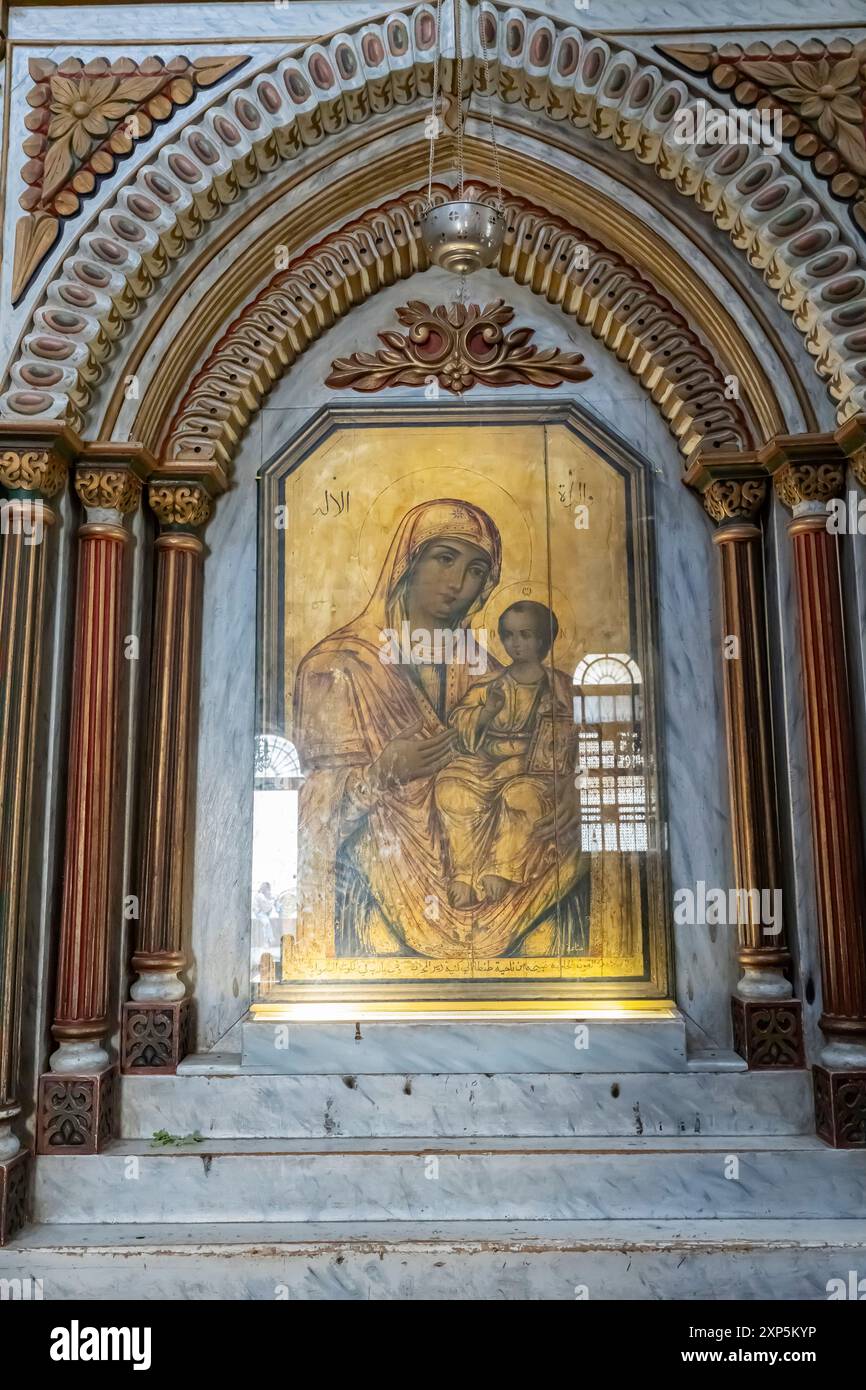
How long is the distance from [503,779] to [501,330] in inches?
88.2

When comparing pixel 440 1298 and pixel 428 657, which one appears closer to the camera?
pixel 440 1298

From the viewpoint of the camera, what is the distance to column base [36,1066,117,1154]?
14.7ft

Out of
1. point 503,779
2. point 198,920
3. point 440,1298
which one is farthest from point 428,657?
point 440,1298

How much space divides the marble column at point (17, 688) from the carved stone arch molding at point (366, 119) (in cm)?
24

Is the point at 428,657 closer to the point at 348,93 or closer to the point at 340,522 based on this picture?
the point at 340,522

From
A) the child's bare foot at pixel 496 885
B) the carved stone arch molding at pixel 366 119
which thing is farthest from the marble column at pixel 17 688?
the child's bare foot at pixel 496 885

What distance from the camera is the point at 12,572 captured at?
4648 millimetres

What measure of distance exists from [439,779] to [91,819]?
157cm

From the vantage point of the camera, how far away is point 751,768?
16.3 ft

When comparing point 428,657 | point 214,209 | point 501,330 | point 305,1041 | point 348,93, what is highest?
point 348,93

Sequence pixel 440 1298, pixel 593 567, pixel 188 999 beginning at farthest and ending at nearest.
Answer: pixel 593 567, pixel 188 999, pixel 440 1298

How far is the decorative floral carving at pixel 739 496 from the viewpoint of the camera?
200 inches

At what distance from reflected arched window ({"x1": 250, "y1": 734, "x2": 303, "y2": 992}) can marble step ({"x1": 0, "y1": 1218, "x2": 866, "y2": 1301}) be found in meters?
1.23

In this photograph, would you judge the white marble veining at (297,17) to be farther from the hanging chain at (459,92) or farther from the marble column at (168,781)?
the marble column at (168,781)
